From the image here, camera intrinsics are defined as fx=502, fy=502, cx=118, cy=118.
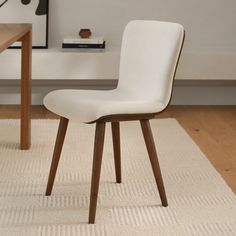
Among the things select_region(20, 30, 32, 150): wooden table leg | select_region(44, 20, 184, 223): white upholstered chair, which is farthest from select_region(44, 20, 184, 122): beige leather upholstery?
select_region(20, 30, 32, 150): wooden table leg

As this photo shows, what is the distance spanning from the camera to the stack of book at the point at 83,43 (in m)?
3.68

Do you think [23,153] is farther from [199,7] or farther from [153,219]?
[199,7]

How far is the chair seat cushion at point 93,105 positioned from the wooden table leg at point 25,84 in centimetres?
75

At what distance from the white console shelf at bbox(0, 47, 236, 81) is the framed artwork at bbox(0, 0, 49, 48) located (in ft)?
0.44

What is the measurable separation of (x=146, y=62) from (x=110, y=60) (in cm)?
167

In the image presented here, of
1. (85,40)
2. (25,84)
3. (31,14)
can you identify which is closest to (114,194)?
(25,84)

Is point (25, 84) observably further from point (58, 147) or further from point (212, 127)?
point (212, 127)

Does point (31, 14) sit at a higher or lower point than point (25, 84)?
higher

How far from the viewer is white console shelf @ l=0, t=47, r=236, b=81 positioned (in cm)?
362

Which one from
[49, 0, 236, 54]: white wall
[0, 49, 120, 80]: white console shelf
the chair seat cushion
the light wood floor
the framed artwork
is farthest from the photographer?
[49, 0, 236, 54]: white wall

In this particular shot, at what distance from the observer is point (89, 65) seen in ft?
12.1

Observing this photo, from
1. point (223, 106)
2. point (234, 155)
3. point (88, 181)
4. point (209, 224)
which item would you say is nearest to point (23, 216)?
point (88, 181)

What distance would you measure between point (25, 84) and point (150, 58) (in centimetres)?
98

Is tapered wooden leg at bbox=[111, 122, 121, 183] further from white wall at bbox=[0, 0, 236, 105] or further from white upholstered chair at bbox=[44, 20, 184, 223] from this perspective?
white wall at bbox=[0, 0, 236, 105]
